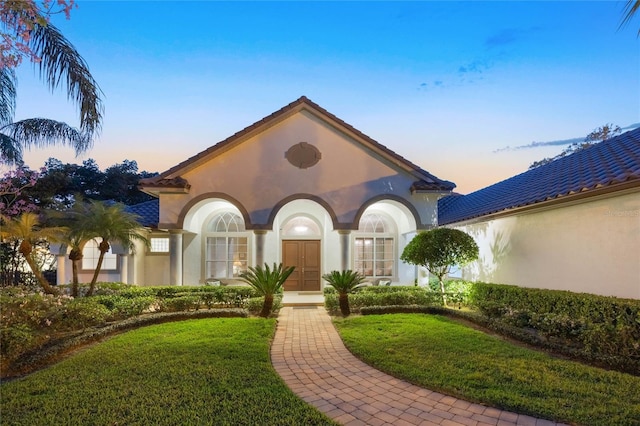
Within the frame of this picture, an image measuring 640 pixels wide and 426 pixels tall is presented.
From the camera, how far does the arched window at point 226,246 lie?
634 inches

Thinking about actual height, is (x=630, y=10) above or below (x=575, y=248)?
above

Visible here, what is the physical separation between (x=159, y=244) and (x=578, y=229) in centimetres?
1586

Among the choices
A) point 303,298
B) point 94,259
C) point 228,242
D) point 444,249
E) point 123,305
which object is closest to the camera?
point 123,305

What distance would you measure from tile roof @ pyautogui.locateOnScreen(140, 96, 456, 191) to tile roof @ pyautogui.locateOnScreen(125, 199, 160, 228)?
238 cm

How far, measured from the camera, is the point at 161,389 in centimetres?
510

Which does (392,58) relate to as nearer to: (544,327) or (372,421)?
(544,327)

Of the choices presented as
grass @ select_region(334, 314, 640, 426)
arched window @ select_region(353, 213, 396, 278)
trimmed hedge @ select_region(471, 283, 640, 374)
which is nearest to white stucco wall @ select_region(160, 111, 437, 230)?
arched window @ select_region(353, 213, 396, 278)

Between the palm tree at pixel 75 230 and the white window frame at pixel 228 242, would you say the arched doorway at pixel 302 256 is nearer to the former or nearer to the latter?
the white window frame at pixel 228 242

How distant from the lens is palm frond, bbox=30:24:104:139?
8266mm

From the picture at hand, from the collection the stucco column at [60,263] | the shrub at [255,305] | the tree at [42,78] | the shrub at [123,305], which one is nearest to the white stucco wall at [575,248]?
the shrub at [255,305]

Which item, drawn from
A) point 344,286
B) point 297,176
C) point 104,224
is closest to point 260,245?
point 297,176

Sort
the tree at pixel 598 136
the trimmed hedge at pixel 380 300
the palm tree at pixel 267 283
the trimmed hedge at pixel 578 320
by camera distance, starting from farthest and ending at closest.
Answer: the tree at pixel 598 136, the trimmed hedge at pixel 380 300, the palm tree at pixel 267 283, the trimmed hedge at pixel 578 320

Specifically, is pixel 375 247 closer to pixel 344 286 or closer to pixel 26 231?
pixel 344 286

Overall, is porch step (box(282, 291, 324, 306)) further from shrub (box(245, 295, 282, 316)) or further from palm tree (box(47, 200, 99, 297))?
palm tree (box(47, 200, 99, 297))
